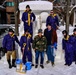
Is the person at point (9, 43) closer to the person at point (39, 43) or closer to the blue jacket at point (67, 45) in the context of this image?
the person at point (39, 43)

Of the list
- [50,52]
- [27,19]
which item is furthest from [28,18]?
[50,52]

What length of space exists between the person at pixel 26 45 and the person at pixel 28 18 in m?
0.39

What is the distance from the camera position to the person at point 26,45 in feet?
23.7

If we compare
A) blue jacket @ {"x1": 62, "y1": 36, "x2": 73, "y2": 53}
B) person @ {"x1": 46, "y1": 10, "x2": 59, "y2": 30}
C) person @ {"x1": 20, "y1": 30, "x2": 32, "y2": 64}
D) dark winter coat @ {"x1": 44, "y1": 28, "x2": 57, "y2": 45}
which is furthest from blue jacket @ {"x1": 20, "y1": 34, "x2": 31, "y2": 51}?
blue jacket @ {"x1": 62, "y1": 36, "x2": 73, "y2": 53}

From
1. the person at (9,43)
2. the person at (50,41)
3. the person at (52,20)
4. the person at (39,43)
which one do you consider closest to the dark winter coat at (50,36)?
the person at (50,41)

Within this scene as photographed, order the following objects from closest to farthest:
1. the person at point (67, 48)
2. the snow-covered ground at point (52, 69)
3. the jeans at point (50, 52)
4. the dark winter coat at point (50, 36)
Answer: the snow-covered ground at point (52, 69) → the dark winter coat at point (50, 36) → the jeans at point (50, 52) → the person at point (67, 48)

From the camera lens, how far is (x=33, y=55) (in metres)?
7.84

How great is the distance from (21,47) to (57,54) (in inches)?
60.5

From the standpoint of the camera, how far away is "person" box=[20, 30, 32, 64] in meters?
7.23

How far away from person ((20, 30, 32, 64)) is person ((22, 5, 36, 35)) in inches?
15.2

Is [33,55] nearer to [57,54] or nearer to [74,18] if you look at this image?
[57,54]

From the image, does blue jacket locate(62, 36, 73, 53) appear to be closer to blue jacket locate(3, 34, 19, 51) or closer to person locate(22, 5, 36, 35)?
person locate(22, 5, 36, 35)

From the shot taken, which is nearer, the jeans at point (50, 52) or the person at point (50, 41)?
the person at point (50, 41)

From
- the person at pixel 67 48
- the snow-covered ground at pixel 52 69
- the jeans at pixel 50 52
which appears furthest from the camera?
the person at pixel 67 48
